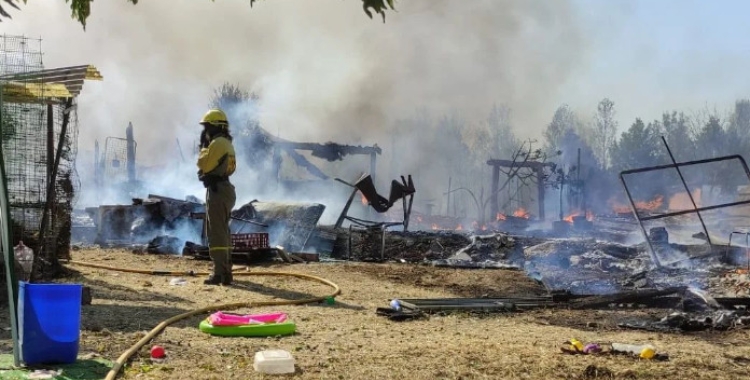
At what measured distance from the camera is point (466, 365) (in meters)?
4.39

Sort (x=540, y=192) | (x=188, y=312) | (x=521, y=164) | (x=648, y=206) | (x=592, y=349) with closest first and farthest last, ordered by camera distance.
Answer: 1. (x=592, y=349)
2. (x=188, y=312)
3. (x=521, y=164)
4. (x=540, y=192)
5. (x=648, y=206)

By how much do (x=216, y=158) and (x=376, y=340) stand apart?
4.22 metres

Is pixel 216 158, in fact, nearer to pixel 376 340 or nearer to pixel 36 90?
pixel 36 90

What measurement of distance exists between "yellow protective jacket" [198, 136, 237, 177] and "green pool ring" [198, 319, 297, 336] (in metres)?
3.68

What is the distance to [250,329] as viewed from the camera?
5348 mm

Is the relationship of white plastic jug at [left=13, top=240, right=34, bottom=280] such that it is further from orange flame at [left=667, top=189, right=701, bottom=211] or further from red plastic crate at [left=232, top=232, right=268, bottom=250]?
orange flame at [left=667, top=189, right=701, bottom=211]

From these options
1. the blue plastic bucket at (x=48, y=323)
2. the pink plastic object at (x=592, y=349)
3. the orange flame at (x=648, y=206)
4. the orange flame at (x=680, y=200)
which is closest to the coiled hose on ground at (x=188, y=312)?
the blue plastic bucket at (x=48, y=323)

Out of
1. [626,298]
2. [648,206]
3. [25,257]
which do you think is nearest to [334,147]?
[648,206]

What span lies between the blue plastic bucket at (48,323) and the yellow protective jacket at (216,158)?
15.5 ft

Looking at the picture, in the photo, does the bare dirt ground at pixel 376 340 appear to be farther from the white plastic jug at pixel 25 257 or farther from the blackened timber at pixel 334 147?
the blackened timber at pixel 334 147

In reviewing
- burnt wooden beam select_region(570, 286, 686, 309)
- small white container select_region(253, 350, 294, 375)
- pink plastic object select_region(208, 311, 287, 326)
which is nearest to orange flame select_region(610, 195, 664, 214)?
burnt wooden beam select_region(570, 286, 686, 309)

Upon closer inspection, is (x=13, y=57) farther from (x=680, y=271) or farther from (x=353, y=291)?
(x=680, y=271)

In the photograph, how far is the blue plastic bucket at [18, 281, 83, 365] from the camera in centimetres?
409

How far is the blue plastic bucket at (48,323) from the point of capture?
4094mm
